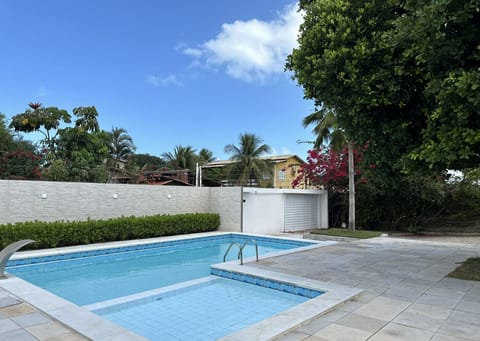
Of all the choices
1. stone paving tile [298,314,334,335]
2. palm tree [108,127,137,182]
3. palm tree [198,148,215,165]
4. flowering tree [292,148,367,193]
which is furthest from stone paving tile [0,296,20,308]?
palm tree [198,148,215,165]

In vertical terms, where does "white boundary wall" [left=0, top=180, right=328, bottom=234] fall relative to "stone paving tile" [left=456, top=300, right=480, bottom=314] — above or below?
above

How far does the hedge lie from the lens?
1008 cm

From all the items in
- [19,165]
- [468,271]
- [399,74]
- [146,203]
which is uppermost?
[399,74]

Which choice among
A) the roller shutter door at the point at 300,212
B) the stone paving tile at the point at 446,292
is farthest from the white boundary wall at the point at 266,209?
the stone paving tile at the point at 446,292

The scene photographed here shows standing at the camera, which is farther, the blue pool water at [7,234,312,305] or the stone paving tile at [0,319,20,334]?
the blue pool water at [7,234,312,305]

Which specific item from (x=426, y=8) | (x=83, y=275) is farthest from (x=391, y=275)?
(x=83, y=275)

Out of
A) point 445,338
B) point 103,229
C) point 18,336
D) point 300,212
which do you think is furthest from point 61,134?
point 445,338

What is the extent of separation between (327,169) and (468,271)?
10.8 m

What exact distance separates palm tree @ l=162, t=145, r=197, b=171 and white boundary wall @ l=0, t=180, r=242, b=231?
20.0 meters

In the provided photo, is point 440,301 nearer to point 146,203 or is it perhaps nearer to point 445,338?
point 445,338

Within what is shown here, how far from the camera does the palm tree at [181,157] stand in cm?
3612

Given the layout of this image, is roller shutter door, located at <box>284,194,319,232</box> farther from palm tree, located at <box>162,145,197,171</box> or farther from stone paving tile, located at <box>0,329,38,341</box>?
palm tree, located at <box>162,145,197,171</box>

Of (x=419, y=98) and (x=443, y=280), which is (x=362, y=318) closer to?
(x=443, y=280)

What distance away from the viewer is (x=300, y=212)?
58.7ft
